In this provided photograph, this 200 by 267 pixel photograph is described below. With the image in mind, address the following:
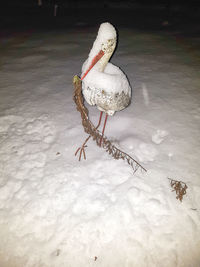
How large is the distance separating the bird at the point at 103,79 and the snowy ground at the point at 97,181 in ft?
1.66

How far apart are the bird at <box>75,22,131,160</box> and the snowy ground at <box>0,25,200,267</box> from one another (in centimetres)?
51

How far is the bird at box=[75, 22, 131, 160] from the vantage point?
2184 mm

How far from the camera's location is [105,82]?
2.18 meters

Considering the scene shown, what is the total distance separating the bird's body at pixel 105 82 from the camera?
218 cm

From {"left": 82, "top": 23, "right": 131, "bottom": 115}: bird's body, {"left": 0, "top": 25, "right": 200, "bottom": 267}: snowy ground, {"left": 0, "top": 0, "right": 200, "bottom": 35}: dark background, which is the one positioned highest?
{"left": 0, "top": 0, "right": 200, "bottom": 35}: dark background

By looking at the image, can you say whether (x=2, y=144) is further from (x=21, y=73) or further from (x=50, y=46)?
(x=50, y=46)

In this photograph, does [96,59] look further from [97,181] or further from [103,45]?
[97,181]

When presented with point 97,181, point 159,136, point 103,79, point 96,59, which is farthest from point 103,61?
point 97,181

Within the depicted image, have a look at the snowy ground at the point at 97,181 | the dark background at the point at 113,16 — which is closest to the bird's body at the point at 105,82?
the snowy ground at the point at 97,181

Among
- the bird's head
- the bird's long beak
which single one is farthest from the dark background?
the bird's long beak

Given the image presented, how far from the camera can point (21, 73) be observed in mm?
4340

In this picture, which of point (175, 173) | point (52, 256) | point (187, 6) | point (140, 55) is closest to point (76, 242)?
point (52, 256)

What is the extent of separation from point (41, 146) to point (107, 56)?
1.48 metres

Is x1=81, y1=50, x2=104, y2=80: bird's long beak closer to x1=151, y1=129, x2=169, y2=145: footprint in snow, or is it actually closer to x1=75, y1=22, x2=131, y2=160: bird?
x1=75, y1=22, x2=131, y2=160: bird
